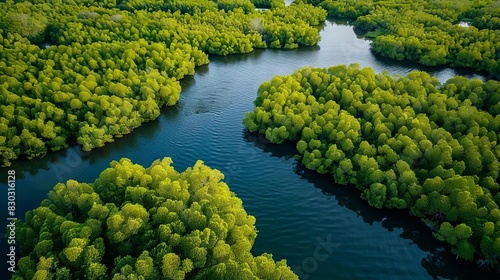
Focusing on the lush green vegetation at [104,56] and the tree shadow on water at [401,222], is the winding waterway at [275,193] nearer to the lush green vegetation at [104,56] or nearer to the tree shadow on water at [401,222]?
the tree shadow on water at [401,222]

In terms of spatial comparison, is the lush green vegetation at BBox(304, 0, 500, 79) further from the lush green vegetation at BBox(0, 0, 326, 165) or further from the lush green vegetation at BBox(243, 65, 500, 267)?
the lush green vegetation at BBox(243, 65, 500, 267)

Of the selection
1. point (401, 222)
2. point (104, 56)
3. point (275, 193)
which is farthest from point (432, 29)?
point (104, 56)

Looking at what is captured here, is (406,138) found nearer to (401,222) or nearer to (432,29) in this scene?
(401,222)

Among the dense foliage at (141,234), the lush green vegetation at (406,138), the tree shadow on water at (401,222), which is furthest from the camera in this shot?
the lush green vegetation at (406,138)

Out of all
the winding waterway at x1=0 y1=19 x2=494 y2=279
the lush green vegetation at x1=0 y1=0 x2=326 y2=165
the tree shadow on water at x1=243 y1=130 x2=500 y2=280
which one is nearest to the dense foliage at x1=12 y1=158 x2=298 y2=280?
the winding waterway at x1=0 y1=19 x2=494 y2=279

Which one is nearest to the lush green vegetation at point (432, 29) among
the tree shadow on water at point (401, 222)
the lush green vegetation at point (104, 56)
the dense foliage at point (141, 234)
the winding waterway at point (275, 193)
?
the lush green vegetation at point (104, 56)
